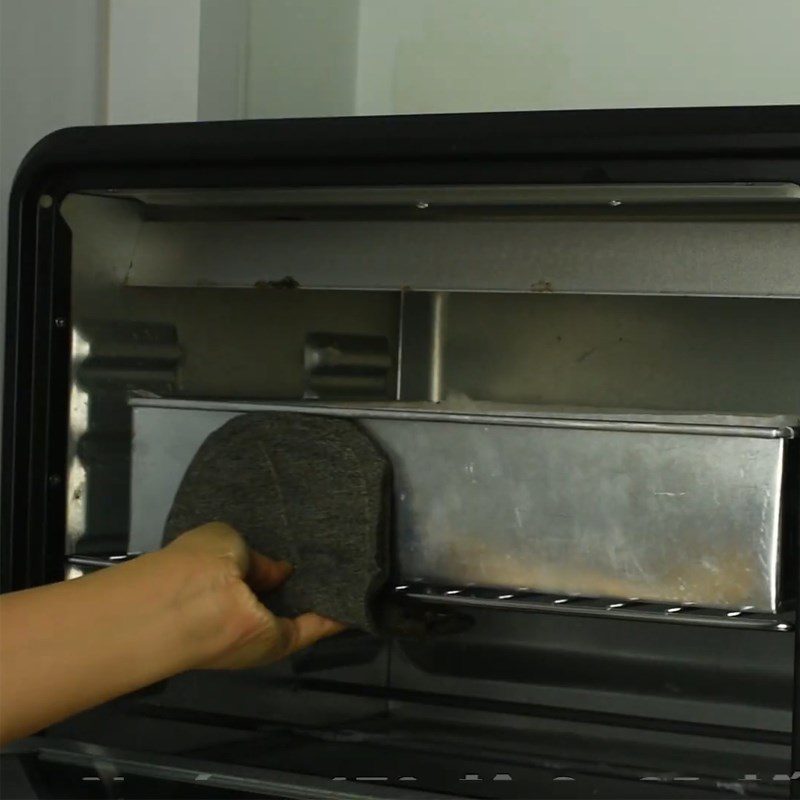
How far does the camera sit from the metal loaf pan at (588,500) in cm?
81

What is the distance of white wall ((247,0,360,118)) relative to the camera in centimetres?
132

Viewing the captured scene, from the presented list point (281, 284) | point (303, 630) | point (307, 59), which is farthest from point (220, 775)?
point (307, 59)

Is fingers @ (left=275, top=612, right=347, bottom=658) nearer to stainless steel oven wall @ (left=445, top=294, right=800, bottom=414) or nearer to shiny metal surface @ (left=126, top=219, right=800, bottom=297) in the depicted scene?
shiny metal surface @ (left=126, top=219, right=800, bottom=297)

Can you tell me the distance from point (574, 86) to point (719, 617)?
656 millimetres

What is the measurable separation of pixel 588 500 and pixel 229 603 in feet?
0.84

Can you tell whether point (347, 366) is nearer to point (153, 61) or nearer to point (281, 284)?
point (281, 284)

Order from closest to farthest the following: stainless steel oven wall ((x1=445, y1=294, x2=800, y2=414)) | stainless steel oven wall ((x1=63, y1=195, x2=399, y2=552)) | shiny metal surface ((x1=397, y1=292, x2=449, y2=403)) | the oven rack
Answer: the oven rack, stainless steel oven wall ((x1=63, y1=195, x2=399, y2=552)), stainless steel oven wall ((x1=445, y1=294, x2=800, y2=414)), shiny metal surface ((x1=397, y1=292, x2=449, y2=403))

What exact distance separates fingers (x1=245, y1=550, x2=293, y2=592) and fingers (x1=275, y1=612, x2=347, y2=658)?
1.0 inches

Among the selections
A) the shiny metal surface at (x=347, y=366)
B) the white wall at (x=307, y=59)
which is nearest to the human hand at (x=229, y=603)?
the shiny metal surface at (x=347, y=366)

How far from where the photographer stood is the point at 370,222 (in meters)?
0.99

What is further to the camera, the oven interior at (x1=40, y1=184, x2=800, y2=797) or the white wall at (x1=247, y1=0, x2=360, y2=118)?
the white wall at (x1=247, y1=0, x2=360, y2=118)

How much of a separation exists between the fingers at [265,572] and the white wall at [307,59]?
596 mm

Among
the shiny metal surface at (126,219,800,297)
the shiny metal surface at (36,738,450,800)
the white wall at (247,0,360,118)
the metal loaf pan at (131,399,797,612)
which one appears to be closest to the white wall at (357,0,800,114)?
the white wall at (247,0,360,118)

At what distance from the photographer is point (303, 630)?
89 centimetres
